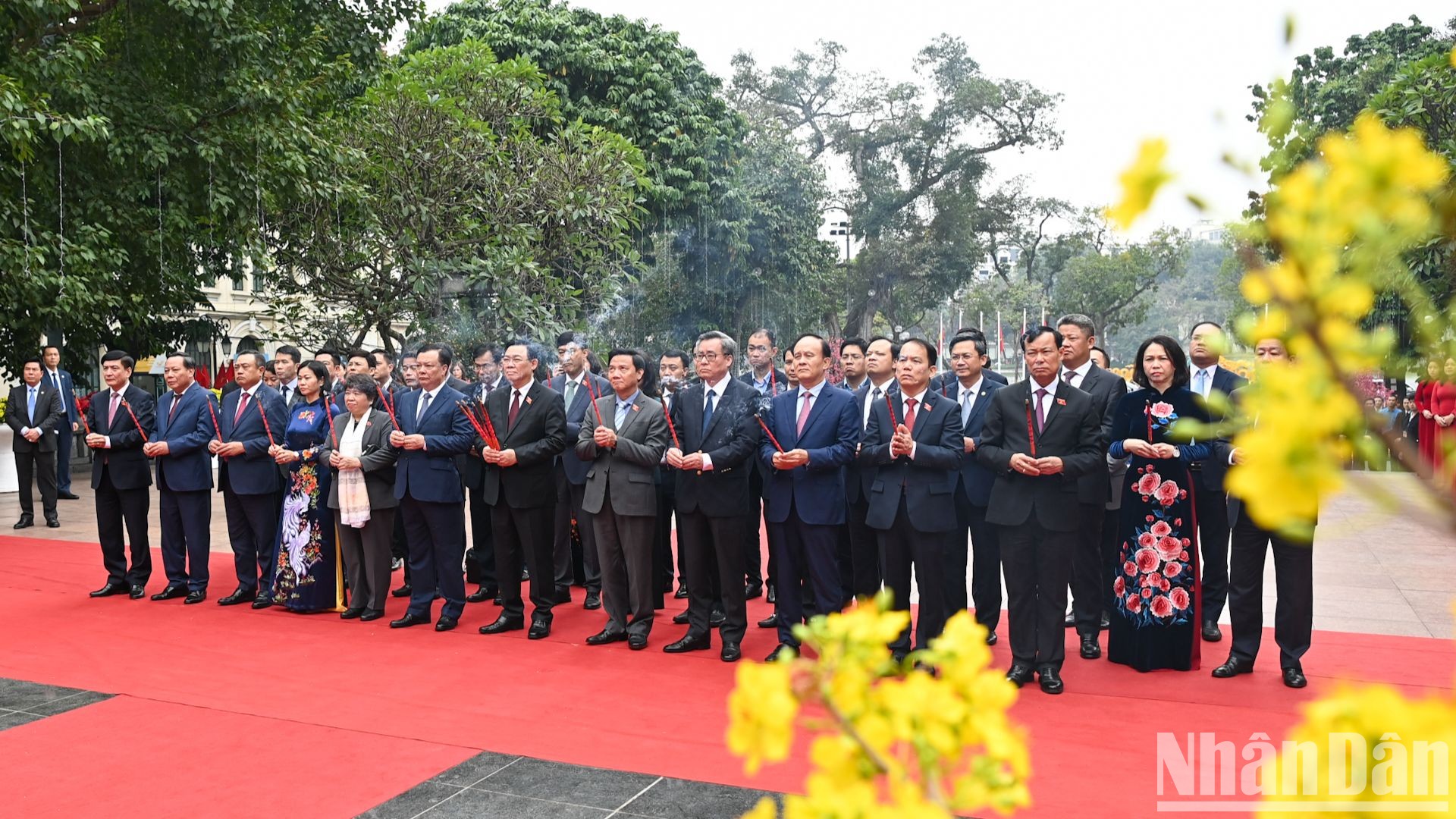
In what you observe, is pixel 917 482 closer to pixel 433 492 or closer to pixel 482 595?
pixel 433 492

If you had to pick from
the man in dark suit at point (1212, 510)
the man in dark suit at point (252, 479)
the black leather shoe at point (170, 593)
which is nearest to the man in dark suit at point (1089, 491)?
the man in dark suit at point (1212, 510)

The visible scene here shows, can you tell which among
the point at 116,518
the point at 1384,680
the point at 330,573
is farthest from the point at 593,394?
→ the point at 1384,680

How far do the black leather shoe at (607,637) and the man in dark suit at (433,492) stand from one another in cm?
90

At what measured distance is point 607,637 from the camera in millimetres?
6062

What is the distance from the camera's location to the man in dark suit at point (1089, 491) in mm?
5520

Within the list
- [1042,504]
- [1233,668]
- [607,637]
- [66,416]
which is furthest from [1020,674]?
[66,416]

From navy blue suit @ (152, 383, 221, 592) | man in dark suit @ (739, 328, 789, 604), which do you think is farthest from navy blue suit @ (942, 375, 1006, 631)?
navy blue suit @ (152, 383, 221, 592)

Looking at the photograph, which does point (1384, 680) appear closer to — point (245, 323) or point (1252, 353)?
point (1252, 353)

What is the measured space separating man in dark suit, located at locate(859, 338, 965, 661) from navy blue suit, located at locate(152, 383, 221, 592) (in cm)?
440

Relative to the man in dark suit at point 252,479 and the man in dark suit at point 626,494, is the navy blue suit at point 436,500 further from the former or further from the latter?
the man in dark suit at point 252,479

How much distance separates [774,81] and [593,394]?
3063cm

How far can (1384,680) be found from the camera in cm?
489

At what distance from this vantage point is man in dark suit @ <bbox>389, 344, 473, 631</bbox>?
6.48m

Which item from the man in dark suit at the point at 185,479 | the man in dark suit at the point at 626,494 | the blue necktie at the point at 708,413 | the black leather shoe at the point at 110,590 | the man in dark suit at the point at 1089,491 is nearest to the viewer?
the man in dark suit at the point at 1089,491
